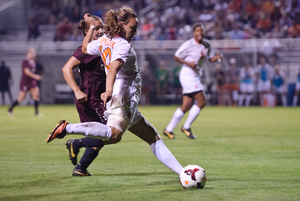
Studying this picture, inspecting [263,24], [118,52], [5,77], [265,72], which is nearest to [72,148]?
[118,52]

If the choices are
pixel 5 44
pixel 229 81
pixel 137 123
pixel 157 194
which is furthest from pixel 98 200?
pixel 5 44

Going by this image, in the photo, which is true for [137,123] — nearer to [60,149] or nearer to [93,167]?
[93,167]

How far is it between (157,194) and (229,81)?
1935cm

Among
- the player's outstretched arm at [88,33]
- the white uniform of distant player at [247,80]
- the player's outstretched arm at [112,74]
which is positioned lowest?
the white uniform of distant player at [247,80]

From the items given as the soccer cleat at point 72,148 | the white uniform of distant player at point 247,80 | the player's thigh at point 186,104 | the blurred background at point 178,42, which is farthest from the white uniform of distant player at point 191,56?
the white uniform of distant player at point 247,80

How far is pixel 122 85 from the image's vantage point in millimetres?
4734

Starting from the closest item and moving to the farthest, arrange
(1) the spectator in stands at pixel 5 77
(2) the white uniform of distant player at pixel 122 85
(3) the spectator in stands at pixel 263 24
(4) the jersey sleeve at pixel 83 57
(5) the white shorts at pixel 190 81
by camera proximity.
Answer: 1. (2) the white uniform of distant player at pixel 122 85
2. (4) the jersey sleeve at pixel 83 57
3. (5) the white shorts at pixel 190 81
4. (1) the spectator in stands at pixel 5 77
5. (3) the spectator in stands at pixel 263 24

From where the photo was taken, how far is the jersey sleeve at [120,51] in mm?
4449

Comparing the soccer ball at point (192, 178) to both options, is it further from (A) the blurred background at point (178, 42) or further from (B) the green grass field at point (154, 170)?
(A) the blurred background at point (178, 42)

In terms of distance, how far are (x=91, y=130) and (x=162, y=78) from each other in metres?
19.3

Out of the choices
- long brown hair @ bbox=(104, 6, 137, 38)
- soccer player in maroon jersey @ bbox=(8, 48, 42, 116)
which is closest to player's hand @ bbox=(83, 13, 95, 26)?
long brown hair @ bbox=(104, 6, 137, 38)

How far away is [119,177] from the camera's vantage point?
5594 millimetres

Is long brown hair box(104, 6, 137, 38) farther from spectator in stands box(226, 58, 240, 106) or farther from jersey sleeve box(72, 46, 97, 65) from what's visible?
spectator in stands box(226, 58, 240, 106)

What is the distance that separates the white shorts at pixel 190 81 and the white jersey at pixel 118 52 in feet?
17.7
